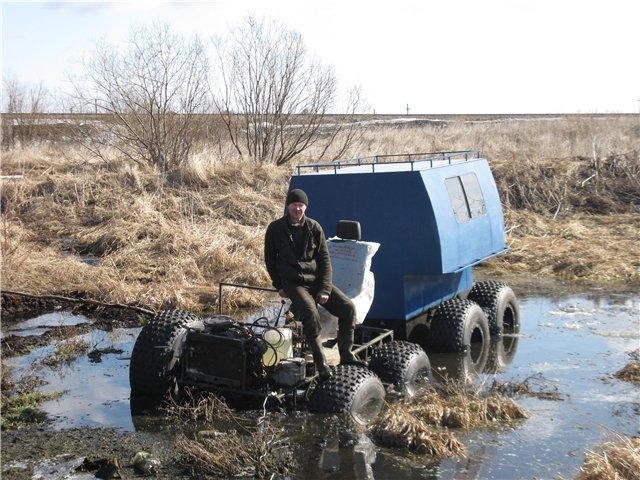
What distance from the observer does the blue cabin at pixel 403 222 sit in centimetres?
939

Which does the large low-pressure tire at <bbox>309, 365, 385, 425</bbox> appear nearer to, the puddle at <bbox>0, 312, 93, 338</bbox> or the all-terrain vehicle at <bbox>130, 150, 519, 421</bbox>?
the all-terrain vehicle at <bbox>130, 150, 519, 421</bbox>

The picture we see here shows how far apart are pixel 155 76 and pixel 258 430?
56.8 ft

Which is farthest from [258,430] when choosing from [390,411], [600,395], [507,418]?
[600,395]

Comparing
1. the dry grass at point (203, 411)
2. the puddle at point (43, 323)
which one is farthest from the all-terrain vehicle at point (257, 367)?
the puddle at point (43, 323)

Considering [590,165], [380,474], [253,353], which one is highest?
[590,165]

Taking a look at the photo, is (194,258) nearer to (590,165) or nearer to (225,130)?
(225,130)

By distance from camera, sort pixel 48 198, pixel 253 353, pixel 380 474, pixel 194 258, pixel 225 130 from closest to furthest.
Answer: pixel 380 474 < pixel 253 353 < pixel 194 258 < pixel 48 198 < pixel 225 130

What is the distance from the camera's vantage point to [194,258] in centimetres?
1530

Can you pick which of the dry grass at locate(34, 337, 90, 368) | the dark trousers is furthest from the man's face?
the dry grass at locate(34, 337, 90, 368)

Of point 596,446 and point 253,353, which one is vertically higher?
point 253,353

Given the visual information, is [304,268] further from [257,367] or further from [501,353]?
[501,353]

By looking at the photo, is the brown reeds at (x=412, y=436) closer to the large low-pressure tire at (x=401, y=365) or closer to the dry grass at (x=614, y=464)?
the large low-pressure tire at (x=401, y=365)

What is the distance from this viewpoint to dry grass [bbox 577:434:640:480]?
5902 mm

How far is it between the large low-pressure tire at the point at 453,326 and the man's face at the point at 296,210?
10.4 ft
